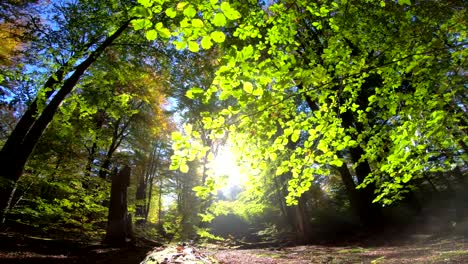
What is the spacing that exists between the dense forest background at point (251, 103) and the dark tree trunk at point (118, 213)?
116 mm

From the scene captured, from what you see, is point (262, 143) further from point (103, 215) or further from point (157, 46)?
point (103, 215)

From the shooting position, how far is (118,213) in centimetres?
1069

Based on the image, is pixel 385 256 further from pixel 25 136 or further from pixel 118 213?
pixel 25 136

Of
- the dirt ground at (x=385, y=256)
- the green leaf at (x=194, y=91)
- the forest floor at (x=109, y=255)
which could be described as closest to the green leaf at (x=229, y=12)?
the green leaf at (x=194, y=91)

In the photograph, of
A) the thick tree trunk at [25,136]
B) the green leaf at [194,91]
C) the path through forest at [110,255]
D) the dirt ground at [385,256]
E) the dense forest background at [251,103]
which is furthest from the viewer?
the thick tree trunk at [25,136]

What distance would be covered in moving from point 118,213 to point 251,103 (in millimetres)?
8920

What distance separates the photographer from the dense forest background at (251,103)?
306cm

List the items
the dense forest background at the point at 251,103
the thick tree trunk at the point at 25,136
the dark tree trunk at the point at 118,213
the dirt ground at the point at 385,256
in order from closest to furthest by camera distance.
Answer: the dense forest background at the point at 251,103 → the dirt ground at the point at 385,256 → the thick tree trunk at the point at 25,136 → the dark tree trunk at the point at 118,213

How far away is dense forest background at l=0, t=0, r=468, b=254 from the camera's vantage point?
10.1 feet

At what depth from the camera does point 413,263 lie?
6.03 meters

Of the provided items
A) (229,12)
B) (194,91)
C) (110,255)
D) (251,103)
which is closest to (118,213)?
(110,255)

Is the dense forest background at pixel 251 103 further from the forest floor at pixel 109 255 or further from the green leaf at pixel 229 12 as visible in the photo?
the forest floor at pixel 109 255

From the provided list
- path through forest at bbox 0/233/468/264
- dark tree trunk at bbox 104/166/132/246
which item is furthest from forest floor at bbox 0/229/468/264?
dark tree trunk at bbox 104/166/132/246

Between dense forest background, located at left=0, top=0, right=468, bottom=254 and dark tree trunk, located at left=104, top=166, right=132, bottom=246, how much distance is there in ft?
0.38
